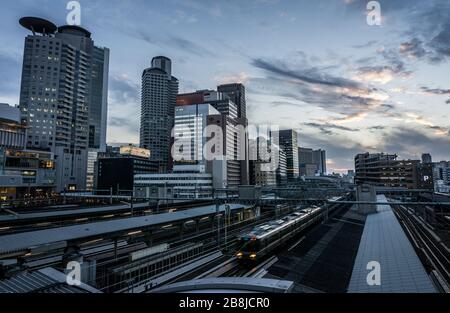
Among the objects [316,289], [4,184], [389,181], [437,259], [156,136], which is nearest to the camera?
[316,289]

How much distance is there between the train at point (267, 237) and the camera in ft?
60.3

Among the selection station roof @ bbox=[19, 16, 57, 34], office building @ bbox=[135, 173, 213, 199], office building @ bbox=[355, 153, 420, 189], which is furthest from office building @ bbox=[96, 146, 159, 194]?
office building @ bbox=[355, 153, 420, 189]

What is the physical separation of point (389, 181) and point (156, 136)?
137 meters

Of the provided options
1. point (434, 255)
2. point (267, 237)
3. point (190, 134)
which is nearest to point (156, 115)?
point (190, 134)

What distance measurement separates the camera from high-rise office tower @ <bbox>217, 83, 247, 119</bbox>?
17988cm

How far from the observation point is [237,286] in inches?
269

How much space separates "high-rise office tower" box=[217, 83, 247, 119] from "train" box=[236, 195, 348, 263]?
15422 centimetres

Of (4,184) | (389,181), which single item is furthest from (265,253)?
(389,181)

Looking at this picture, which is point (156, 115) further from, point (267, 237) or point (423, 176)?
point (267, 237)

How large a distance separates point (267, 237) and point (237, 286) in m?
13.9

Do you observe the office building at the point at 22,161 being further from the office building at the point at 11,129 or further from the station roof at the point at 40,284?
the station roof at the point at 40,284

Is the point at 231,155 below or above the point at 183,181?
above
